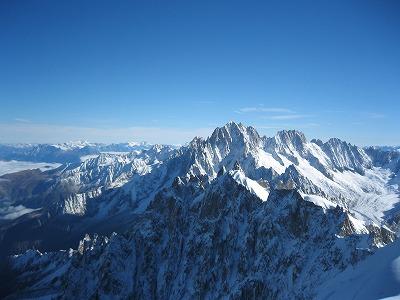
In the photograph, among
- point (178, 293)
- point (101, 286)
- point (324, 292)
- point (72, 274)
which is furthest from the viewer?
point (72, 274)

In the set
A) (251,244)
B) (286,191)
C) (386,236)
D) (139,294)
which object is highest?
(286,191)

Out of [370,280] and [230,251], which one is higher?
[370,280]

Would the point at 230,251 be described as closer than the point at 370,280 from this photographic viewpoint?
No

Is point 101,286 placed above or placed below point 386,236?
below

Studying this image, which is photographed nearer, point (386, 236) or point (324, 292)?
point (324, 292)

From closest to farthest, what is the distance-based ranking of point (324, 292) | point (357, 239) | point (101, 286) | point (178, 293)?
1. point (324, 292)
2. point (357, 239)
3. point (178, 293)
4. point (101, 286)

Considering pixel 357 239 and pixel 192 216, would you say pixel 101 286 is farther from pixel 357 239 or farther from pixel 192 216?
pixel 357 239

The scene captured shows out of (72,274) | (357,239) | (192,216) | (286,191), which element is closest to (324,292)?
(357,239)

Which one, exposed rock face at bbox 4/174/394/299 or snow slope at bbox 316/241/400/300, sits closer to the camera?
snow slope at bbox 316/241/400/300

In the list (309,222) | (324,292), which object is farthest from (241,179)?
(324,292)

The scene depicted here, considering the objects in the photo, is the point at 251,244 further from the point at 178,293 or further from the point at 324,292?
the point at 324,292

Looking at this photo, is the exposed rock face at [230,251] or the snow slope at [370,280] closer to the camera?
the snow slope at [370,280]
